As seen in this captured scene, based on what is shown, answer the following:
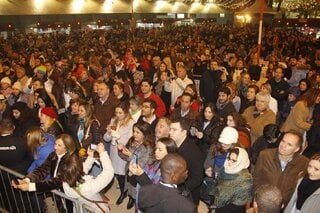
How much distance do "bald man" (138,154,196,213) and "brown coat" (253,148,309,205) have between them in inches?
46.6

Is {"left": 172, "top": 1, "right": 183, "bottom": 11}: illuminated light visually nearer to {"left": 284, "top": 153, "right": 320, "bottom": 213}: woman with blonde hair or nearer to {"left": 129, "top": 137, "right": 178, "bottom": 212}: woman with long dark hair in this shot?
{"left": 129, "top": 137, "right": 178, "bottom": 212}: woman with long dark hair

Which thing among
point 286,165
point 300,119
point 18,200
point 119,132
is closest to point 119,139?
point 119,132

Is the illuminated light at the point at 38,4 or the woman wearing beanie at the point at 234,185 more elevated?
the illuminated light at the point at 38,4

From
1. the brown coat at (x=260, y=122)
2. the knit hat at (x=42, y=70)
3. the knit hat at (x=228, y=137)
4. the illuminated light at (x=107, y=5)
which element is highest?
the illuminated light at (x=107, y=5)

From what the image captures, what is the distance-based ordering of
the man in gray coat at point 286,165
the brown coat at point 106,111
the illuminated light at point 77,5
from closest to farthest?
the man in gray coat at point 286,165 → the brown coat at point 106,111 → the illuminated light at point 77,5

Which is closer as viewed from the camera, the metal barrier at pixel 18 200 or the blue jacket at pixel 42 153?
the blue jacket at pixel 42 153

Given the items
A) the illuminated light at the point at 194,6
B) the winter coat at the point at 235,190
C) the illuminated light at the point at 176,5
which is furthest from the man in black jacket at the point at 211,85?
the illuminated light at the point at 194,6

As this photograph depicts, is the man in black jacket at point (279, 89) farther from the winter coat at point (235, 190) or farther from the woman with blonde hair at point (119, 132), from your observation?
the winter coat at point (235, 190)

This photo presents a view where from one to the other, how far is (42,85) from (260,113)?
14.4ft

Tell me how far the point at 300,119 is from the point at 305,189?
7.80 ft

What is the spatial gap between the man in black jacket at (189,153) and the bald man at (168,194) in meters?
0.86

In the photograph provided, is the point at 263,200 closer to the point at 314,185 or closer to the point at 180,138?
the point at 314,185

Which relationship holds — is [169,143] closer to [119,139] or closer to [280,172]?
[280,172]

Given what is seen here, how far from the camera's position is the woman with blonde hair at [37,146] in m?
4.34
